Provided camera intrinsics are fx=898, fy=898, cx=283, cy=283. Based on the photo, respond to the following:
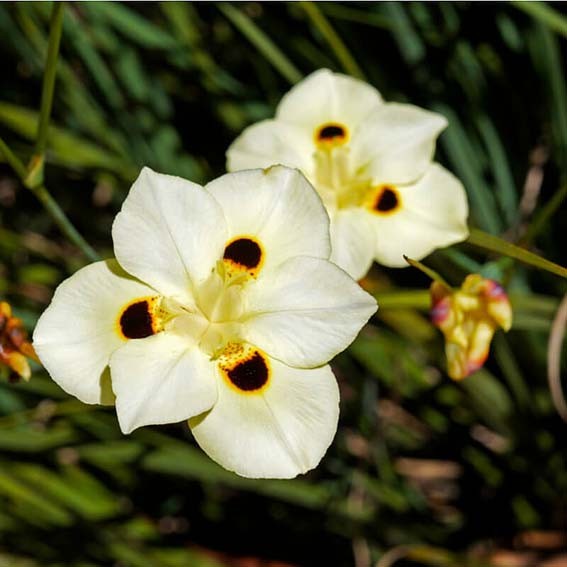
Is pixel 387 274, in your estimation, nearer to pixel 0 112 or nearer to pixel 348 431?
pixel 348 431

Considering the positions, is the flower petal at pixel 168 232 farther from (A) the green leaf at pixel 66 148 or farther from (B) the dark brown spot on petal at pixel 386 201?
(A) the green leaf at pixel 66 148

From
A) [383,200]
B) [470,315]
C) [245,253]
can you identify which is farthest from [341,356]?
[245,253]

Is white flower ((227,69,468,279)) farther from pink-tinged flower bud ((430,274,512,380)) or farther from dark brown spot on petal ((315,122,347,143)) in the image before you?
pink-tinged flower bud ((430,274,512,380))

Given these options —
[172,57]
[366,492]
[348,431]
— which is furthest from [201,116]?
[366,492]

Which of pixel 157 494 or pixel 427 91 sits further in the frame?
pixel 157 494

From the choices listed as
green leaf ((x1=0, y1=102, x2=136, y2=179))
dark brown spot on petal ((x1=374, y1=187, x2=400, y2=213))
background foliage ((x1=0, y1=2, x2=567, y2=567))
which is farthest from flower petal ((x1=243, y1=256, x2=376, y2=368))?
green leaf ((x1=0, y1=102, x2=136, y2=179))

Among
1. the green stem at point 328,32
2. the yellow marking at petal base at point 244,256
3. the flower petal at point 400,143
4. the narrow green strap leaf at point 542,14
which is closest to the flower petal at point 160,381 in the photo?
the yellow marking at petal base at point 244,256
